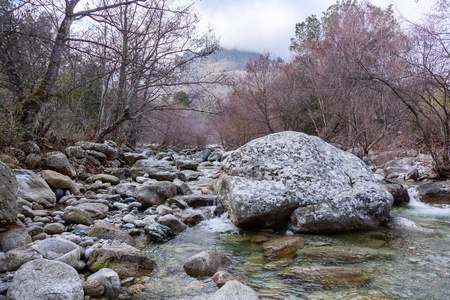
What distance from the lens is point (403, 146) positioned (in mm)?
10727

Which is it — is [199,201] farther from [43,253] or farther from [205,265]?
[43,253]

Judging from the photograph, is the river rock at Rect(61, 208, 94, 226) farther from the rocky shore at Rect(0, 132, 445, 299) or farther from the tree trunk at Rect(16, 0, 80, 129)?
the tree trunk at Rect(16, 0, 80, 129)

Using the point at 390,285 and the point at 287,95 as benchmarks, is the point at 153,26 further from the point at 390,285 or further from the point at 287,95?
the point at 390,285

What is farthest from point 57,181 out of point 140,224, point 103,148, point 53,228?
point 103,148

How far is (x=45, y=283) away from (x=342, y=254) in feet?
10.0

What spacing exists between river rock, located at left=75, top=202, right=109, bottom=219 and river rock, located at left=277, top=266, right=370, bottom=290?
314 centimetres

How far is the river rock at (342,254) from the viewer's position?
330 centimetres

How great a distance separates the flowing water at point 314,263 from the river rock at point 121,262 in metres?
0.13

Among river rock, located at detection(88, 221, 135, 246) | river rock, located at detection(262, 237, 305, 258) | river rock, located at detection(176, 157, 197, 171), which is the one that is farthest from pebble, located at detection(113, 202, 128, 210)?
river rock, located at detection(176, 157, 197, 171)

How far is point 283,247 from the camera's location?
11.8 ft

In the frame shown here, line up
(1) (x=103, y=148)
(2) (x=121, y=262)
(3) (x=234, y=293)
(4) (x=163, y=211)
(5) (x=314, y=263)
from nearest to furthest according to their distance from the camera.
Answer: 1. (3) (x=234, y=293)
2. (2) (x=121, y=262)
3. (5) (x=314, y=263)
4. (4) (x=163, y=211)
5. (1) (x=103, y=148)

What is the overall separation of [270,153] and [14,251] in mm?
3760

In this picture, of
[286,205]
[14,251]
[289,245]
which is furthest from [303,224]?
[14,251]

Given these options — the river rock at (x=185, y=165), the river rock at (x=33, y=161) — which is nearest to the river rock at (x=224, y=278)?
the river rock at (x=33, y=161)
